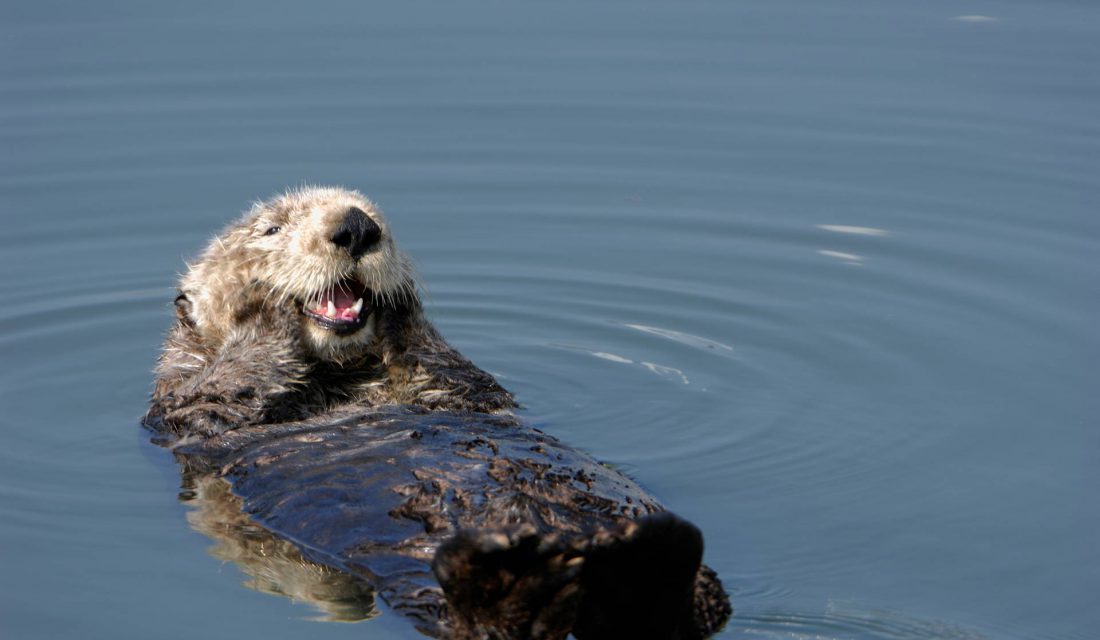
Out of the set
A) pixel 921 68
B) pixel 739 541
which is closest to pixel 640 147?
pixel 921 68

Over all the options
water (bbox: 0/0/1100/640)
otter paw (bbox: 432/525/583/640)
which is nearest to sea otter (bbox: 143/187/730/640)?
otter paw (bbox: 432/525/583/640)

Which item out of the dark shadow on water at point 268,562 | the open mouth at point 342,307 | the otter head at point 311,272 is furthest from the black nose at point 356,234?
the dark shadow on water at point 268,562

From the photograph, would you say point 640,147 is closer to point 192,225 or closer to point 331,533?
point 192,225

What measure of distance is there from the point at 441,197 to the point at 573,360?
1970 millimetres

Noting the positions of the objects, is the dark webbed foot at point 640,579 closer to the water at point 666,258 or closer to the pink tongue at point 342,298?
the water at point 666,258

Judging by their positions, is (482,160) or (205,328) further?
(482,160)

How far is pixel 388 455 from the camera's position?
4.83 m

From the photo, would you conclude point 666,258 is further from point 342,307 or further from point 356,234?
point 356,234

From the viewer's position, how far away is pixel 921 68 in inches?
388

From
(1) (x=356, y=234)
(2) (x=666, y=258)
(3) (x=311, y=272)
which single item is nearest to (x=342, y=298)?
(3) (x=311, y=272)

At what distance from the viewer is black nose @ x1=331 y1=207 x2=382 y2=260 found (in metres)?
5.35

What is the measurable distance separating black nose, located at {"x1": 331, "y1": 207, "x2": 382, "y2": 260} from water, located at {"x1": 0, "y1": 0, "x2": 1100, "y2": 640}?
99 cm

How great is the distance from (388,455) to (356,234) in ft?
2.86

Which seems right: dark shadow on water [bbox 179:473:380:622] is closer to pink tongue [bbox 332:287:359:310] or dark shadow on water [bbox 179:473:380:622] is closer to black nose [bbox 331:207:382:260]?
pink tongue [bbox 332:287:359:310]
